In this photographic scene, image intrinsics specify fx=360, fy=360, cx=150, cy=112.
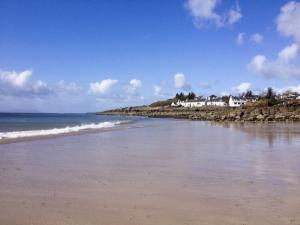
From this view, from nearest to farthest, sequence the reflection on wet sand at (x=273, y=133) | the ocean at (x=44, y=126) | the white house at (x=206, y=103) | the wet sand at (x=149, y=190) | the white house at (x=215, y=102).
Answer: the wet sand at (x=149, y=190) → the reflection on wet sand at (x=273, y=133) → the ocean at (x=44, y=126) → the white house at (x=215, y=102) → the white house at (x=206, y=103)

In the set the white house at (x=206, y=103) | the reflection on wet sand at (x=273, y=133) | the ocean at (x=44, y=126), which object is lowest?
the reflection on wet sand at (x=273, y=133)

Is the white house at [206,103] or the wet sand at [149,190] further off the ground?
the white house at [206,103]

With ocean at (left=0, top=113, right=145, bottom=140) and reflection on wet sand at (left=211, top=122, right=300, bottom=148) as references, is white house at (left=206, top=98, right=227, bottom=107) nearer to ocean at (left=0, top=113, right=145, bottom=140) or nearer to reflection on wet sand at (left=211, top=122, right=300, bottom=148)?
ocean at (left=0, top=113, right=145, bottom=140)

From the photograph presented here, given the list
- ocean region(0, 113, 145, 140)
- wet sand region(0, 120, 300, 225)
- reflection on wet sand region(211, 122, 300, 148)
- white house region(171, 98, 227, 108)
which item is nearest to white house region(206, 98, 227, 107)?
white house region(171, 98, 227, 108)

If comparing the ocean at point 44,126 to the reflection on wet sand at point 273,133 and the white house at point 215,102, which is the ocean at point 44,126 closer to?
the reflection on wet sand at point 273,133

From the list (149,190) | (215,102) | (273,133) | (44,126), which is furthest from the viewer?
(215,102)

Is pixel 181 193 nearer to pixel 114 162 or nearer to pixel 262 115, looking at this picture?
pixel 114 162

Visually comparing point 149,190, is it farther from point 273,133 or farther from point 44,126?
point 44,126

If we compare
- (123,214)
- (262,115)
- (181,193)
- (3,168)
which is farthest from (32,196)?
(262,115)

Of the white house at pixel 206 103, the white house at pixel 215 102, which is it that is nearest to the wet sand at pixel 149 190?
the white house at pixel 215 102

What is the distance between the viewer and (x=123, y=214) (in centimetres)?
681

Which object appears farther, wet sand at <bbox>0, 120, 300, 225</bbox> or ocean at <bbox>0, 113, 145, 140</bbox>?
ocean at <bbox>0, 113, 145, 140</bbox>

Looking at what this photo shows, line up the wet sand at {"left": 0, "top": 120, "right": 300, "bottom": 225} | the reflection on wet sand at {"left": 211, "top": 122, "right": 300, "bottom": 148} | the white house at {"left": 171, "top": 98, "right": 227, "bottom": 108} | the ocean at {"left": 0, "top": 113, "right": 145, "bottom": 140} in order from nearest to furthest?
1. the wet sand at {"left": 0, "top": 120, "right": 300, "bottom": 225}
2. the reflection on wet sand at {"left": 211, "top": 122, "right": 300, "bottom": 148}
3. the ocean at {"left": 0, "top": 113, "right": 145, "bottom": 140}
4. the white house at {"left": 171, "top": 98, "right": 227, "bottom": 108}

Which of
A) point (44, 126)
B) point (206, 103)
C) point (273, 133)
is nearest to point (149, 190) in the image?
point (273, 133)
